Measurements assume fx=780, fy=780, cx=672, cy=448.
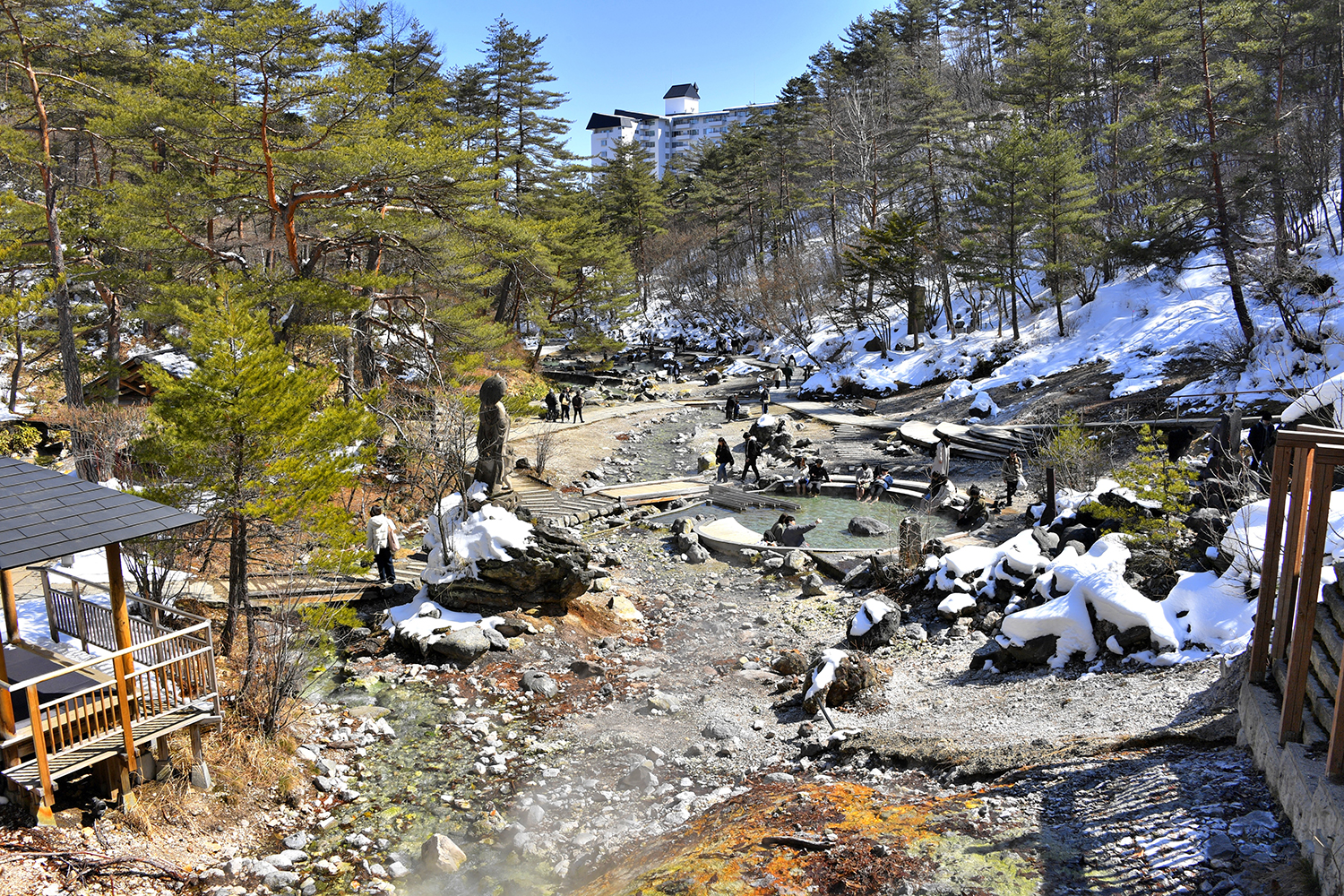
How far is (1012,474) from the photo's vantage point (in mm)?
18109

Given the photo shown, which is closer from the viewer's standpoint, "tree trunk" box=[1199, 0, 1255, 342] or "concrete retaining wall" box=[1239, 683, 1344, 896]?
"concrete retaining wall" box=[1239, 683, 1344, 896]

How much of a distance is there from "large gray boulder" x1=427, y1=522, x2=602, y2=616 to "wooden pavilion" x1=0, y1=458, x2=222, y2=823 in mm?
4255

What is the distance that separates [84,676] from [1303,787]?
31.4 ft

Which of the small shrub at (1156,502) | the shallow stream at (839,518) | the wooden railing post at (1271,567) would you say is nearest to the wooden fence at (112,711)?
the wooden railing post at (1271,567)

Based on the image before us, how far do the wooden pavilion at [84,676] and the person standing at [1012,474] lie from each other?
15734 millimetres

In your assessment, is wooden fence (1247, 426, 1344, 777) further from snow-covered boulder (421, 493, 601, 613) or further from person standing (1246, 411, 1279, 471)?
person standing (1246, 411, 1279, 471)

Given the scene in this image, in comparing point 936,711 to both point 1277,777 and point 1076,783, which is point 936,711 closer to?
point 1076,783

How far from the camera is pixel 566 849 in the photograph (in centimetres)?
712

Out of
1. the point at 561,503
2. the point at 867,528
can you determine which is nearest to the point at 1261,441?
the point at 867,528

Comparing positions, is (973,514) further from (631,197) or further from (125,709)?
(631,197)

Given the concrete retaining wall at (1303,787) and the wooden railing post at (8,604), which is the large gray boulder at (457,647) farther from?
the concrete retaining wall at (1303,787)

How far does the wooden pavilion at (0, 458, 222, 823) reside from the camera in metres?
6.22

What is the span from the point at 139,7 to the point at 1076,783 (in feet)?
121

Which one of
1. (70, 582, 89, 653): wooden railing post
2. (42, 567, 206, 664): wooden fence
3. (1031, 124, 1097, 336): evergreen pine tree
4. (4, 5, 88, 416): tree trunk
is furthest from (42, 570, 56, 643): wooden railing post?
(1031, 124, 1097, 336): evergreen pine tree
